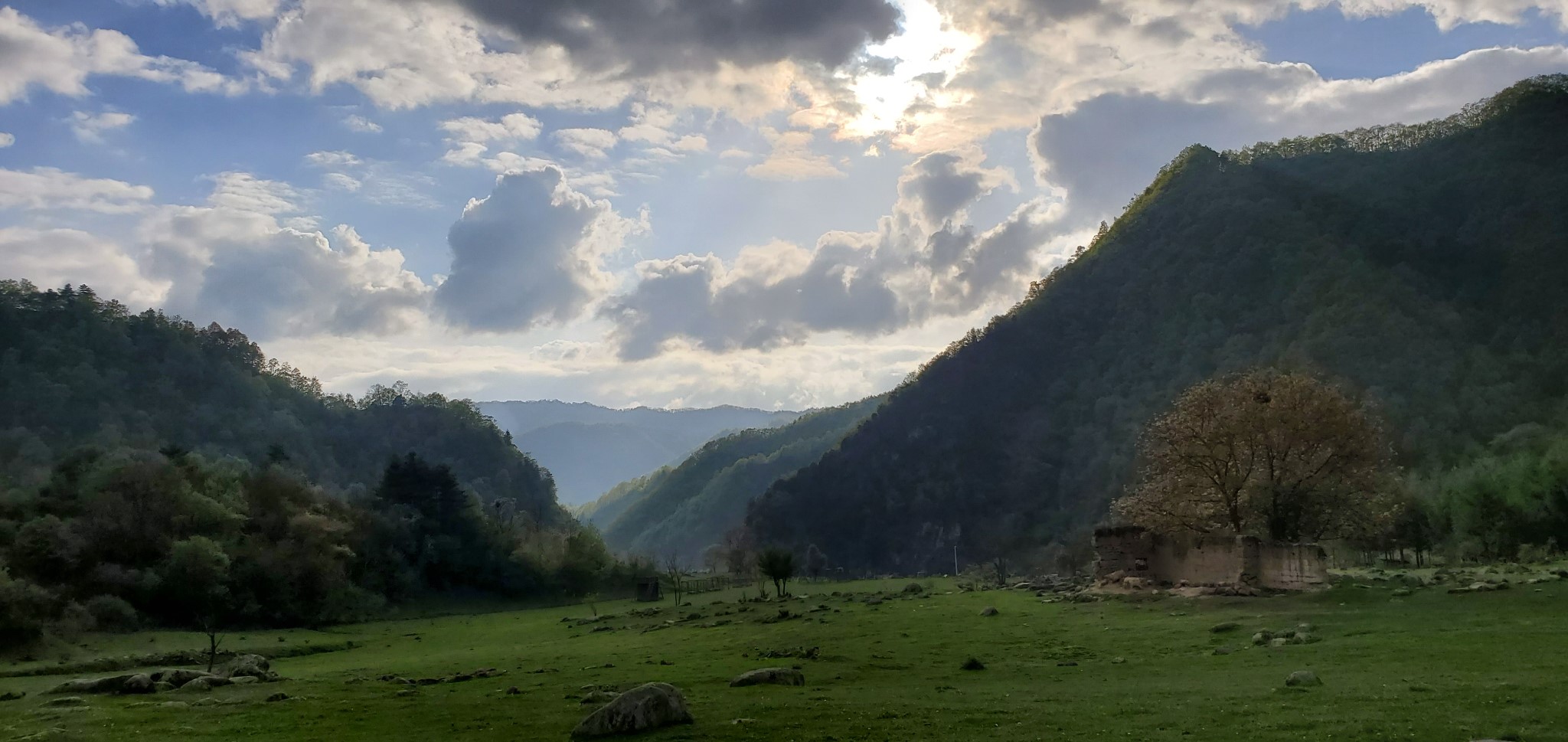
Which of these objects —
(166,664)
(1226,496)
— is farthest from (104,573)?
(1226,496)

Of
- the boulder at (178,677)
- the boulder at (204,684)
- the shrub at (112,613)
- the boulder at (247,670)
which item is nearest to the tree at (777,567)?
the shrub at (112,613)

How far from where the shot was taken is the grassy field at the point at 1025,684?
54.7ft

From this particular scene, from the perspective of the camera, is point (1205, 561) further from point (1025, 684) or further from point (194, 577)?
point (194, 577)

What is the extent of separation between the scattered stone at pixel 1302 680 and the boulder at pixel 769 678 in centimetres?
1021

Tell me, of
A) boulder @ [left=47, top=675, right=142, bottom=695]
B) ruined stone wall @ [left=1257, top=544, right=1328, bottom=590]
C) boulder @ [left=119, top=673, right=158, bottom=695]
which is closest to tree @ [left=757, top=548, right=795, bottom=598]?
ruined stone wall @ [left=1257, top=544, right=1328, bottom=590]

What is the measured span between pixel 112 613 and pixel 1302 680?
58.9 m

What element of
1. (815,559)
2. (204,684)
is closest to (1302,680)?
(204,684)

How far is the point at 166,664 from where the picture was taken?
46.2 meters

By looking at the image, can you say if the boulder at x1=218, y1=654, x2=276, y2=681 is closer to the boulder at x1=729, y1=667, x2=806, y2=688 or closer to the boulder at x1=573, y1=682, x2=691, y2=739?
the boulder at x1=729, y1=667, x2=806, y2=688

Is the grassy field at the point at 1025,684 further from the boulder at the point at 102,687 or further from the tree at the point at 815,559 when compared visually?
the tree at the point at 815,559

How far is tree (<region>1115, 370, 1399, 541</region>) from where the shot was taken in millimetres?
45625

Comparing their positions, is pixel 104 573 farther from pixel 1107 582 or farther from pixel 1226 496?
pixel 1226 496

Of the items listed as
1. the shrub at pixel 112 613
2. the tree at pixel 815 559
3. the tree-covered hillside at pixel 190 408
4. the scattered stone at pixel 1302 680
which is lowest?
the tree at pixel 815 559

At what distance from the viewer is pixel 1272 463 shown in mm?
46594
